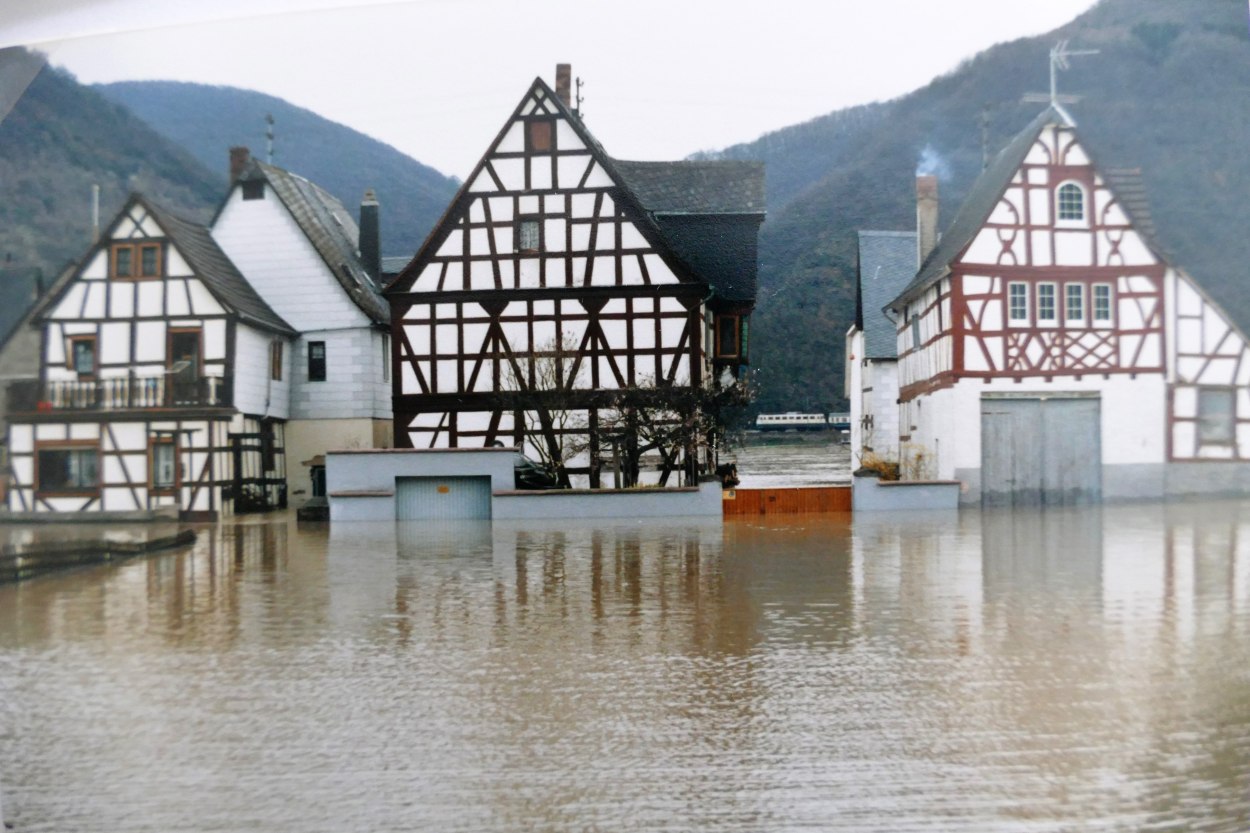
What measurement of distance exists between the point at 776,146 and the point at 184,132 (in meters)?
3.34

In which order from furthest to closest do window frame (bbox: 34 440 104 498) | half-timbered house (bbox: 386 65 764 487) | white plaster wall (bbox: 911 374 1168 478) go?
1. half-timbered house (bbox: 386 65 764 487)
2. window frame (bbox: 34 440 104 498)
3. white plaster wall (bbox: 911 374 1168 478)

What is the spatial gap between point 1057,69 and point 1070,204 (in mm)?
871

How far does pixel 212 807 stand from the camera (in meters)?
3.58

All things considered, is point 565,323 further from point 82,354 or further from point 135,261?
point 82,354

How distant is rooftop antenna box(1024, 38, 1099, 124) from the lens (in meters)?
5.96

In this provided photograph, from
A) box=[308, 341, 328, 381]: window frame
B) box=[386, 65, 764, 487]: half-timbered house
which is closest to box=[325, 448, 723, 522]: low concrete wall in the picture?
box=[386, 65, 764, 487]: half-timbered house

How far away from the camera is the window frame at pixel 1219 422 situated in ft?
19.5

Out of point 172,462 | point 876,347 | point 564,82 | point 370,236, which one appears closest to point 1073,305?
point 876,347

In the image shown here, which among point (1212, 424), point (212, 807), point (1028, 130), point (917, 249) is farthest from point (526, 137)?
point (212, 807)

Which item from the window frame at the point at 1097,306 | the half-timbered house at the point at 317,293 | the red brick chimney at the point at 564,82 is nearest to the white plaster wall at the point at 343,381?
the half-timbered house at the point at 317,293

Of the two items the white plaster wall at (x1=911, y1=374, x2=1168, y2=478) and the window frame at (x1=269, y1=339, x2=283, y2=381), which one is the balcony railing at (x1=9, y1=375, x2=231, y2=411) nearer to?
the window frame at (x1=269, y1=339, x2=283, y2=381)

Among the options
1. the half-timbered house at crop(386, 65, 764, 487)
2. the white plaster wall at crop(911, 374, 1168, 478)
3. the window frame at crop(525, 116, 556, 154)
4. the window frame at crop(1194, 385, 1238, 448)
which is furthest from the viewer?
the half-timbered house at crop(386, 65, 764, 487)

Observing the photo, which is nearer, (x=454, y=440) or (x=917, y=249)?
(x=917, y=249)

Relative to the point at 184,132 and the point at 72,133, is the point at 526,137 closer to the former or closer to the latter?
the point at 184,132
